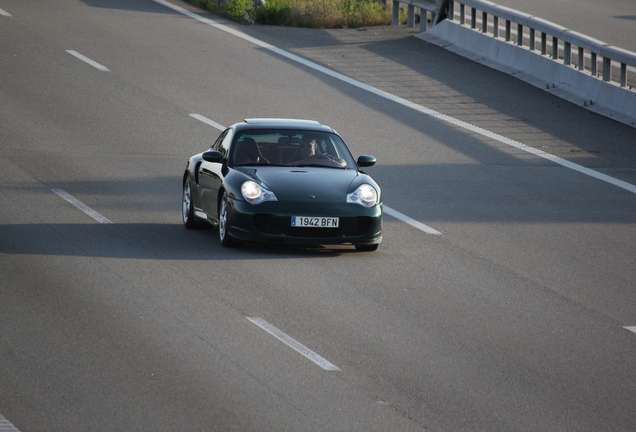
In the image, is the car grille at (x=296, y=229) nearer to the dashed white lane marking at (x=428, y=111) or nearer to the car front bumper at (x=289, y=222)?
the car front bumper at (x=289, y=222)

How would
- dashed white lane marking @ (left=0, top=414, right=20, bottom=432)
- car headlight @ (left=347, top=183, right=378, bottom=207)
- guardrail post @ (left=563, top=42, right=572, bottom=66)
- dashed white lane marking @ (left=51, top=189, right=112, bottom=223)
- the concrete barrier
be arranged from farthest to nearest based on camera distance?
guardrail post @ (left=563, top=42, right=572, bottom=66) < the concrete barrier < dashed white lane marking @ (left=51, top=189, right=112, bottom=223) < car headlight @ (left=347, top=183, right=378, bottom=207) < dashed white lane marking @ (left=0, top=414, right=20, bottom=432)

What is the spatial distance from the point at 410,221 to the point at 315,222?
284 cm

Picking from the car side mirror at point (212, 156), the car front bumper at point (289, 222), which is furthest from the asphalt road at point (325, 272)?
the car side mirror at point (212, 156)

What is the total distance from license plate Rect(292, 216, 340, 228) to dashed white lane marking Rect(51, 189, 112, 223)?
2869mm

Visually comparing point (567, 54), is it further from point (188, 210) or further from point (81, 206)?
point (81, 206)

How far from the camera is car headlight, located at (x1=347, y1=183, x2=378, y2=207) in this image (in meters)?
12.1

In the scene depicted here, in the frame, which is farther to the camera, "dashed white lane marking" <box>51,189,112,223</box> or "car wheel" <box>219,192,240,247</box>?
"dashed white lane marking" <box>51,189,112,223</box>

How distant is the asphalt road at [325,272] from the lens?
7188mm

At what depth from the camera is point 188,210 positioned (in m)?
13.7

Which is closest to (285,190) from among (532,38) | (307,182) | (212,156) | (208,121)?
(307,182)

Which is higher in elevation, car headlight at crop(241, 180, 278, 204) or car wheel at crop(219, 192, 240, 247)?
car headlight at crop(241, 180, 278, 204)

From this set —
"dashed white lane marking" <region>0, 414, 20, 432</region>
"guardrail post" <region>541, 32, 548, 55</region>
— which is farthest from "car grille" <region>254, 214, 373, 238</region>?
"guardrail post" <region>541, 32, 548, 55</region>

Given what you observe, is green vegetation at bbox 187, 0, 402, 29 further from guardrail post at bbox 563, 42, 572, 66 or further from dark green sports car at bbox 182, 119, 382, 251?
dark green sports car at bbox 182, 119, 382, 251

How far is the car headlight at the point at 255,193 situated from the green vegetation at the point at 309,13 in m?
20.5
